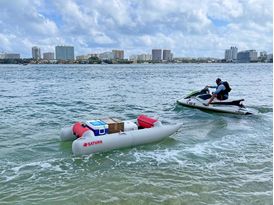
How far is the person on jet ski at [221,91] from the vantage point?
670 inches

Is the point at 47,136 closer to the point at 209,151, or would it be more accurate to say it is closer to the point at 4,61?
the point at 209,151

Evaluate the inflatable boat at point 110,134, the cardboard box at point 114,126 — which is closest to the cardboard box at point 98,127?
the inflatable boat at point 110,134

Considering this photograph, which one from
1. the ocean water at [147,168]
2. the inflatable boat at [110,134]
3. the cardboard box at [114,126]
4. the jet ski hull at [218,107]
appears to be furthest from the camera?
the jet ski hull at [218,107]

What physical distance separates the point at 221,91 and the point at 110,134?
8.92m

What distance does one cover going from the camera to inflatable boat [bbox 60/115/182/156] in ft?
32.3

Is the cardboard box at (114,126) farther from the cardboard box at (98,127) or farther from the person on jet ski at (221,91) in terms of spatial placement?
the person on jet ski at (221,91)

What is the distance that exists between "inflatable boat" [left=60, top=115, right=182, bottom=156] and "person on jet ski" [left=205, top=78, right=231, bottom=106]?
6.11m

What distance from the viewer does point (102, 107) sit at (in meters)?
20.3

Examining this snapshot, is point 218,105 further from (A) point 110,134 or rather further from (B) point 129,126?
(A) point 110,134

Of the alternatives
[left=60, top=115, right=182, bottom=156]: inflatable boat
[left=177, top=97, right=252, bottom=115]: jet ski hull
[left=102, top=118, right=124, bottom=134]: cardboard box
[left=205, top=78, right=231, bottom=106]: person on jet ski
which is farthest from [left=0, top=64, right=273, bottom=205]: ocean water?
[left=205, top=78, right=231, bottom=106]: person on jet ski

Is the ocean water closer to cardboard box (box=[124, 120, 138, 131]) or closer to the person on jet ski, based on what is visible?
cardboard box (box=[124, 120, 138, 131])

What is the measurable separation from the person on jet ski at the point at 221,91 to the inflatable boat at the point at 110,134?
20.0ft

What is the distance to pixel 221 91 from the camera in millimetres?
17094

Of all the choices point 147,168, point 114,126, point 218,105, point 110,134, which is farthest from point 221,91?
point 147,168
